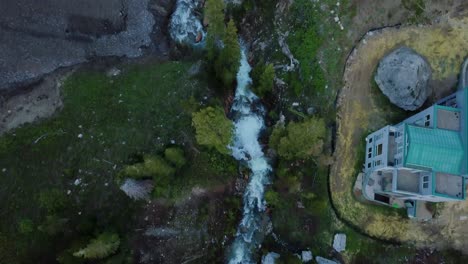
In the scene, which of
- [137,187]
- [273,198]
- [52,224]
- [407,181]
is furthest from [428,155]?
[52,224]

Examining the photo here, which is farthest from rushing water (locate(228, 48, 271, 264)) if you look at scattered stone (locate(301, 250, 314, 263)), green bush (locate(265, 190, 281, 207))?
scattered stone (locate(301, 250, 314, 263))

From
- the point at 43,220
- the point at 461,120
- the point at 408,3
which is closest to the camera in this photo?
the point at 461,120

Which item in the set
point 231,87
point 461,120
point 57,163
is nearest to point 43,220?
point 57,163

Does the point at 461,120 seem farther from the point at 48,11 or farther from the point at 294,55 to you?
the point at 48,11

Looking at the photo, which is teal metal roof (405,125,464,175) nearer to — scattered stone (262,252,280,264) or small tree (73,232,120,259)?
scattered stone (262,252,280,264)

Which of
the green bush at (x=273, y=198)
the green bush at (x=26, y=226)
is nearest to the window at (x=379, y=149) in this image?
the green bush at (x=273, y=198)

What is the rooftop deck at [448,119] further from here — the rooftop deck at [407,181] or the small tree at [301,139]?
the small tree at [301,139]

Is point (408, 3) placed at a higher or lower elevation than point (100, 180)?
higher
